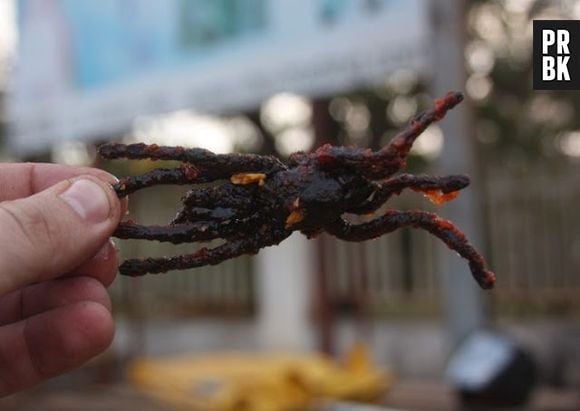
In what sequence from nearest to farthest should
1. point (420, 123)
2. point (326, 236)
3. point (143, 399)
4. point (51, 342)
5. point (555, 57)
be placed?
point (420, 123), point (51, 342), point (555, 57), point (143, 399), point (326, 236)

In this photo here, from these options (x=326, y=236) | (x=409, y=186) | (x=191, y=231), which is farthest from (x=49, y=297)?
(x=326, y=236)

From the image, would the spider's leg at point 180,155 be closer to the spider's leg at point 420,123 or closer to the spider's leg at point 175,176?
the spider's leg at point 175,176

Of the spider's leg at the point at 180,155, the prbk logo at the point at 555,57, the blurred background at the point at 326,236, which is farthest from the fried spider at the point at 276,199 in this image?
the blurred background at the point at 326,236

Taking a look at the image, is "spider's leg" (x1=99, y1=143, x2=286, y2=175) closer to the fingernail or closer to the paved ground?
the fingernail

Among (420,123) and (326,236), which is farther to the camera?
(326,236)

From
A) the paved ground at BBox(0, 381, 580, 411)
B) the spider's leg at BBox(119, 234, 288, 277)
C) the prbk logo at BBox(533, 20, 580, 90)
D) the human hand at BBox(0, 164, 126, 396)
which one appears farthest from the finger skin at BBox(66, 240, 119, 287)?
the paved ground at BBox(0, 381, 580, 411)

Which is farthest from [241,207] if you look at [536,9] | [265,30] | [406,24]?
[536,9]

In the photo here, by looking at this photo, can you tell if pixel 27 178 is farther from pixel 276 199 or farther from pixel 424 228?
pixel 424 228

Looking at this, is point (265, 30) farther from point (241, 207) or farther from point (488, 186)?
point (241, 207)
